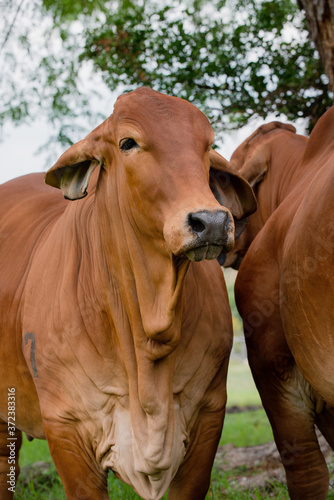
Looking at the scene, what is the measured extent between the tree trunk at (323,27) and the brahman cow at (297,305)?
635mm

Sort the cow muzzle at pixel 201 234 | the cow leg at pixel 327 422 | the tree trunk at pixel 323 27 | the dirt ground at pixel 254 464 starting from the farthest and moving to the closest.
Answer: the dirt ground at pixel 254 464 < the tree trunk at pixel 323 27 < the cow leg at pixel 327 422 < the cow muzzle at pixel 201 234

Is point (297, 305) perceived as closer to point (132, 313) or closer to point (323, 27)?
point (132, 313)

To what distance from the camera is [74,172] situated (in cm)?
337

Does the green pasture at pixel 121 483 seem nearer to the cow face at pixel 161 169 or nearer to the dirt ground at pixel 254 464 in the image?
the dirt ground at pixel 254 464

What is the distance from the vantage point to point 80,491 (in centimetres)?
334

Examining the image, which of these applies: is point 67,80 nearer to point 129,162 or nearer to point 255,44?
point 255,44

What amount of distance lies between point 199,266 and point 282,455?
122 centimetres

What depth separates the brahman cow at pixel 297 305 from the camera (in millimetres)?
3211

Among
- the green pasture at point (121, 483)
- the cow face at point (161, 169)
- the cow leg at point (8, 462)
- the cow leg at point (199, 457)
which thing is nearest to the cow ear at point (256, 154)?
the cow face at point (161, 169)

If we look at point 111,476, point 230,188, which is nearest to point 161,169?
point 230,188

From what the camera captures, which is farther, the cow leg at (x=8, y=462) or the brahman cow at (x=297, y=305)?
the cow leg at (x=8, y=462)

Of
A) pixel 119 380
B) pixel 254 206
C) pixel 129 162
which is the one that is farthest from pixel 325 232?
Result: pixel 119 380

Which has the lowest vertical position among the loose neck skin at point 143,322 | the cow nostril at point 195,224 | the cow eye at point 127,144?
the loose neck skin at point 143,322

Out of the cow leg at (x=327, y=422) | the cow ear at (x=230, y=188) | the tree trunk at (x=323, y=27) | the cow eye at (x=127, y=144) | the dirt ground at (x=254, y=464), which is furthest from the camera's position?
the dirt ground at (x=254, y=464)
